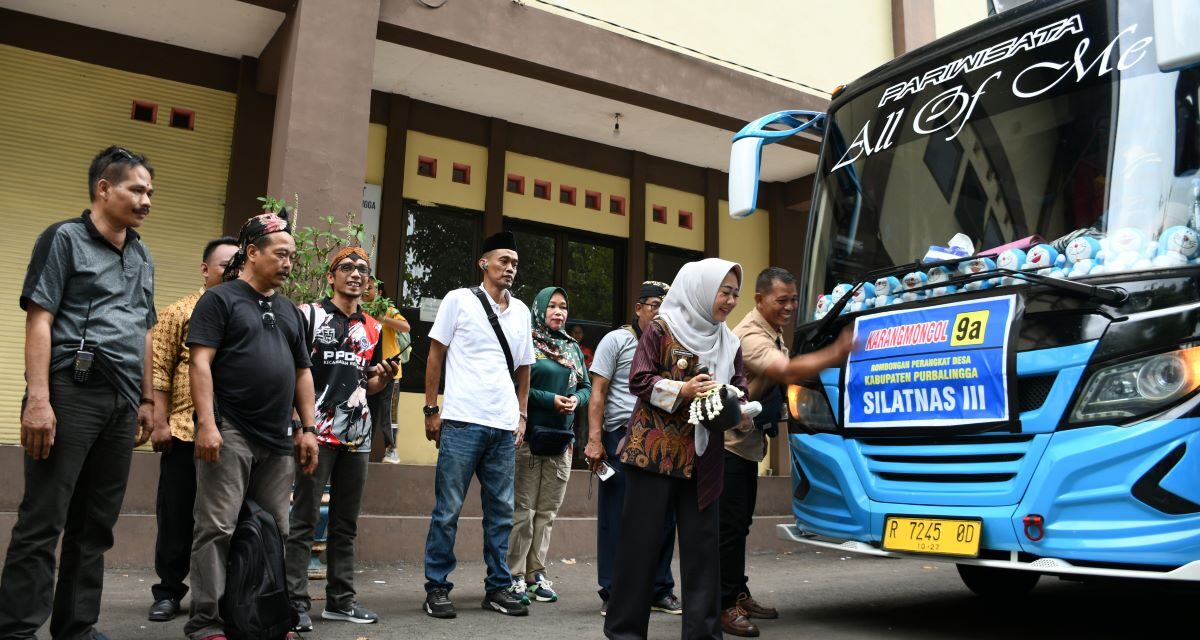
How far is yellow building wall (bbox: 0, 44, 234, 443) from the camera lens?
27.1ft

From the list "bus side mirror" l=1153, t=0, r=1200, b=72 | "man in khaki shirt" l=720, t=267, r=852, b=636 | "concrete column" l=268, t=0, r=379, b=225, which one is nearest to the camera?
"bus side mirror" l=1153, t=0, r=1200, b=72

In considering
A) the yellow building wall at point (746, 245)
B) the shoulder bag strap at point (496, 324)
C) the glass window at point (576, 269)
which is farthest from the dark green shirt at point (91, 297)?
the yellow building wall at point (746, 245)

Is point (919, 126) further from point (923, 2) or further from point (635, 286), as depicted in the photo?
point (923, 2)

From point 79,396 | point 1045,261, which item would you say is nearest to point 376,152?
point 79,396

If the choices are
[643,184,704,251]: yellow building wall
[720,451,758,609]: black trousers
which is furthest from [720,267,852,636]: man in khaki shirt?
[643,184,704,251]: yellow building wall

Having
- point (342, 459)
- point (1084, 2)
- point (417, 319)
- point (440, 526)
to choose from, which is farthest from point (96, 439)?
point (417, 319)

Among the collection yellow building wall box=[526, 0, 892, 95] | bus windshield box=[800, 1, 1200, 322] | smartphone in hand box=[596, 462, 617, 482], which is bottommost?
smartphone in hand box=[596, 462, 617, 482]

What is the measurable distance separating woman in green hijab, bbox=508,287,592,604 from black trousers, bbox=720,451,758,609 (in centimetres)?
122

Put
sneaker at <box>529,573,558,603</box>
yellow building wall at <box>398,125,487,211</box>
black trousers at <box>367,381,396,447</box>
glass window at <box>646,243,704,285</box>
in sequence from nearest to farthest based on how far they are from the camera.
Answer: sneaker at <box>529,573,558,603</box>, black trousers at <box>367,381,396,447</box>, yellow building wall at <box>398,125,487,211</box>, glass window at <box>646,243,704,285</box>

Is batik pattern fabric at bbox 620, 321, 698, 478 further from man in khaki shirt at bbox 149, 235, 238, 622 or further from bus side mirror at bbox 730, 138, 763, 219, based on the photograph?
man in khaki shirt at bbox 149, 235, 238, 622

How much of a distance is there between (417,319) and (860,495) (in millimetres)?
6377

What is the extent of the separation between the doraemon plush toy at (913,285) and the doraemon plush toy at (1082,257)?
0.68 meters

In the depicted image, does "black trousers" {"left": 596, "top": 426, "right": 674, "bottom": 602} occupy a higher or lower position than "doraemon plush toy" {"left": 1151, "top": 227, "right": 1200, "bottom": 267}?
lower

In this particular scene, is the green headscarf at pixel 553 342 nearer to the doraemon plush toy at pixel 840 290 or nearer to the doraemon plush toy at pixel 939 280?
the doraemon plush toy at pixel 840 290
